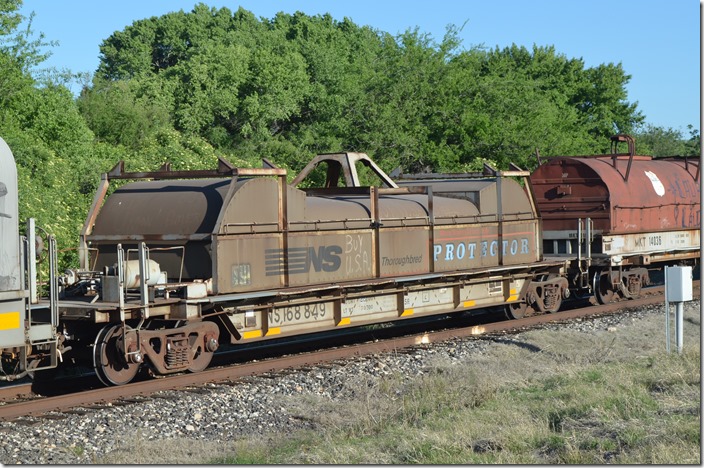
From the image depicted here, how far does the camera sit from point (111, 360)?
39.2ft

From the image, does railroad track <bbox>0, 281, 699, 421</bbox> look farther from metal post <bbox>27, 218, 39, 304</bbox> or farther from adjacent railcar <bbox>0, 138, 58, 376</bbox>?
metal post <bbox>27, 218, 39, 304</bbox>

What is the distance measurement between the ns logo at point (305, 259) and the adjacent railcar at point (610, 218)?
24.2ft

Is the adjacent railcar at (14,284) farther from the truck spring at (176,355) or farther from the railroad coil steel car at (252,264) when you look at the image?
the truck spring at (176,355)

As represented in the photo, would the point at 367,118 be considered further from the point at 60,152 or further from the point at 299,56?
the point at 299,56

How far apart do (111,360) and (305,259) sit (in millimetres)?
3349

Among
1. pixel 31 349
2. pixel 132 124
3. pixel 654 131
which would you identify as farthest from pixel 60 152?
pixel 654 131

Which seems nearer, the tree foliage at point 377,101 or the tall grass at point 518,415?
the tall grass at point 518,415

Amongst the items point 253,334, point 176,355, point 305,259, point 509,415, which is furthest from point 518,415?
point 305,259

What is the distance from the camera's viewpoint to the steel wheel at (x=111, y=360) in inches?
461

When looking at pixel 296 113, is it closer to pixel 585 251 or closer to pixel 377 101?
pixel 377 101

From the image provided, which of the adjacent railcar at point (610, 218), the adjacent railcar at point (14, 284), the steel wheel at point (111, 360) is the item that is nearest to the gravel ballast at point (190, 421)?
the steel wheel at point (111, 360)

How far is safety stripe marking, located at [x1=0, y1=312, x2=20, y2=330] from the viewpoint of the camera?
32.9ft

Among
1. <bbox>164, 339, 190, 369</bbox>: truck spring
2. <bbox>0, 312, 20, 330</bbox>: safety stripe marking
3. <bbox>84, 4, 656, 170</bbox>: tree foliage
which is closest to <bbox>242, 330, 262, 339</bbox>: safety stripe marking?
<bbox>164, 339, 190, 369</bbox>: truck spring

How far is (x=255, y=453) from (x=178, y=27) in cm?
7148
